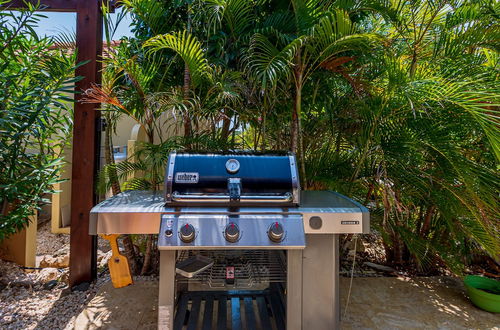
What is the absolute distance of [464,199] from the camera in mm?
2135

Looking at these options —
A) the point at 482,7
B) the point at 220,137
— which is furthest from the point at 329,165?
the point at 482,7

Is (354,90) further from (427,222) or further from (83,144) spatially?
(83,144)

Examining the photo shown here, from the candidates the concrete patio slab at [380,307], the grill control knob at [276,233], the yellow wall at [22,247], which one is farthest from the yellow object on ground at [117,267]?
the yellow wall at [22,247]

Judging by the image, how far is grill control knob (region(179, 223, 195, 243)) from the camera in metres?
1.47

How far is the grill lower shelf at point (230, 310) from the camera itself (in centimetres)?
186

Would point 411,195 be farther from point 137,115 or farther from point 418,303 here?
point 137,115

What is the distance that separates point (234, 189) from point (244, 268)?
526 millimetres

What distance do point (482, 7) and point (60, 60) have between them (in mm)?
3194

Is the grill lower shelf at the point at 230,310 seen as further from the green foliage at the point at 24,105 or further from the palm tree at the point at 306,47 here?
the green foliage at the point at 24,105

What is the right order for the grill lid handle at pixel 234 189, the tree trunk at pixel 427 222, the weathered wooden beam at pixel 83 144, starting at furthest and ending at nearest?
the tree trunk at pixel 427 222 < the weathered wooden beam at pixel 83 144 < the grill lid handle at pixel 234 189

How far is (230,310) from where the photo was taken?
2.16 m

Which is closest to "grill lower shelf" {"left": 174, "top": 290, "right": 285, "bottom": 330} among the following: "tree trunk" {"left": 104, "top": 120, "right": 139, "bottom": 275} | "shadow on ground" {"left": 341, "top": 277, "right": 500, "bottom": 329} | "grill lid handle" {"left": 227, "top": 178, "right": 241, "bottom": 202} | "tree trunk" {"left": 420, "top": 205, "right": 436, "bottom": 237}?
"shadow on ground" {"left": 341, "top": 277, "right": 500, "bottom": 329}

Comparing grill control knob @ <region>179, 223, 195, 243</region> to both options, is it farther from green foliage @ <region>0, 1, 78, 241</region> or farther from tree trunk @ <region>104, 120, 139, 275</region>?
green foliage @ <region>0, 1, 78, 241</region>

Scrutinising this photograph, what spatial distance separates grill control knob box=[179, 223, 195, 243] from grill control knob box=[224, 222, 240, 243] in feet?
0.51
